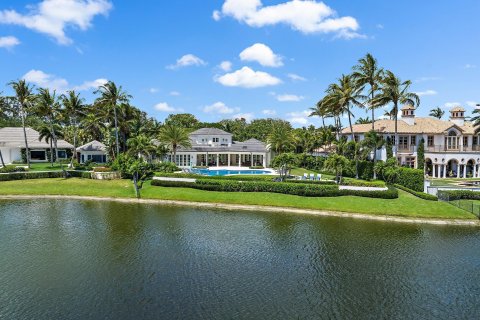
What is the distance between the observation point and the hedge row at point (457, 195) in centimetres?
3691

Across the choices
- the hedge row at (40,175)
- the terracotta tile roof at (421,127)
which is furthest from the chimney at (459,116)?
the hedge row at (40,175)

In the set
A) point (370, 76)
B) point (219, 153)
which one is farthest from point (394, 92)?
point (219, 153)

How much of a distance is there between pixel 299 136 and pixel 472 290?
A: 55.8 m

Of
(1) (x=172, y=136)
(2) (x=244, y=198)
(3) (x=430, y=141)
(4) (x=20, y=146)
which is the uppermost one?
(1) (x=172, y=136)

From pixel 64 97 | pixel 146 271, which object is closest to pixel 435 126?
pixel 146 271

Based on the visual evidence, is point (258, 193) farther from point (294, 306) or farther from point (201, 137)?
point (201, 137)

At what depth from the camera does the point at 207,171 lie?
59.4m

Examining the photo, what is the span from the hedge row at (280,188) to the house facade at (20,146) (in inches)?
1571

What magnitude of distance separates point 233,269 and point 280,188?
21.3 metres

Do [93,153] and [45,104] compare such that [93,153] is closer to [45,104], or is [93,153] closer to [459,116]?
[45,104]

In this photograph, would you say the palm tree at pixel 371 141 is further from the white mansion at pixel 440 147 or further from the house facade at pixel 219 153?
the house facade at pixel 219 153

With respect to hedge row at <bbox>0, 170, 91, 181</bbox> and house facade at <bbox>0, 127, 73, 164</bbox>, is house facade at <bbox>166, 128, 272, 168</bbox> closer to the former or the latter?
hedge row at <bbox>0, 170, 91, 181</bbox>

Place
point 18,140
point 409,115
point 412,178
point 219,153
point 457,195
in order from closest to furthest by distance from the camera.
→ point 457,195 < point 412,178 < point 409,115 < point 219,153 < point 18,140

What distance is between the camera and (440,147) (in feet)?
181
